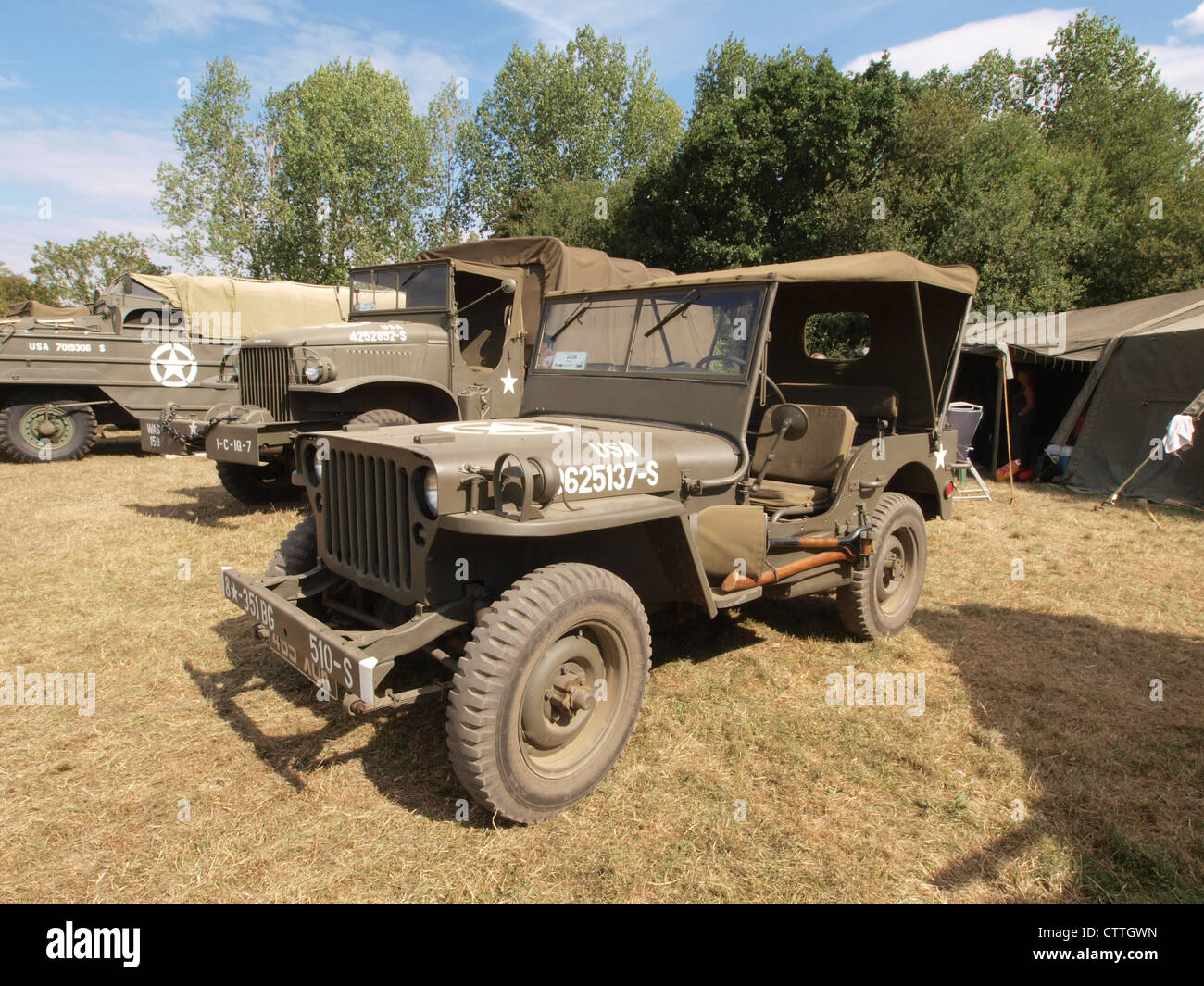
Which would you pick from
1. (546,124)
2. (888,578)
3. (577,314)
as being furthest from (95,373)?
(546,124)

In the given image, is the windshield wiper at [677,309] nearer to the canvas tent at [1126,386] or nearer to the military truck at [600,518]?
the military truck at [600,518]

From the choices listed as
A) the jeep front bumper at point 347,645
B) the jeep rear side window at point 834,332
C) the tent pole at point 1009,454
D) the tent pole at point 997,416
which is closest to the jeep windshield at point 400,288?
the jeep rear side window at point 834,332

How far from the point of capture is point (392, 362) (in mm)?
7637

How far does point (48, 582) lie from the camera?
5336mm

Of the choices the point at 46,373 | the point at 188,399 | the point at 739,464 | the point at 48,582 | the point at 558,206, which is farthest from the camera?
the point at 558,206

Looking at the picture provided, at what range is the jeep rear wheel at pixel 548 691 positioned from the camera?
8.61 ft

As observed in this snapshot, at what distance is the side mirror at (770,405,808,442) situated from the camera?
3883 mm

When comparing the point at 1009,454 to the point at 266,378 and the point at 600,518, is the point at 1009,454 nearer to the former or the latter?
the point at 266,378

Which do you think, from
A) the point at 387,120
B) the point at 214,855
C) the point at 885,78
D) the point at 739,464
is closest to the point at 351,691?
the point at 214,855

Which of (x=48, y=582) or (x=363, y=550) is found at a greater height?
(x=363, y=550)

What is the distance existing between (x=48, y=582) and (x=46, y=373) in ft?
21.4

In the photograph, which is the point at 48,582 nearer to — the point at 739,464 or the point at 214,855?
the point at 214,855

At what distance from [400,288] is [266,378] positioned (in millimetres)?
1772
